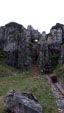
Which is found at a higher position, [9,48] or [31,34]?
[31,34]

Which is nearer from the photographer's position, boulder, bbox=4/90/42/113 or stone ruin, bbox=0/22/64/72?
boulder, bbox=4/90/42/113

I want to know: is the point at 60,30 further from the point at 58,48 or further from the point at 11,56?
the point at 11,56

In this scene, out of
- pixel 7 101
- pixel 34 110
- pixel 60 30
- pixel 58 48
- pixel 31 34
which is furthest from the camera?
pixel 31 34

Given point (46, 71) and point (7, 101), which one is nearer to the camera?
point (7, 101)

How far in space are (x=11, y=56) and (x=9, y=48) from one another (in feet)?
13.5

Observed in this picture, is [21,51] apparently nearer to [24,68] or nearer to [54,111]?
[24,68]

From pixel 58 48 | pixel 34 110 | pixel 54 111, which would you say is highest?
pixel 58 48

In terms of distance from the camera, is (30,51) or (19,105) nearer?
(19,105)

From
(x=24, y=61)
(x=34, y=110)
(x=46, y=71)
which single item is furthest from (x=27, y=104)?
(x=24, y=61)

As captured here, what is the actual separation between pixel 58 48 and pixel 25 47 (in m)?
13.0

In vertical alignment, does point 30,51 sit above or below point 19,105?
above

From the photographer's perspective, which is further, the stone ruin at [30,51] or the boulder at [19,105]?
the stone ruin at [30,51]

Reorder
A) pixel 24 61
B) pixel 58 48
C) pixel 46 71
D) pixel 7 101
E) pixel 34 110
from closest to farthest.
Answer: pixel 34 110 < pixel 7 101 < pixel 46 71 < pixel 24 61 < pixel 58 48

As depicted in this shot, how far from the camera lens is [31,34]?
225ft
